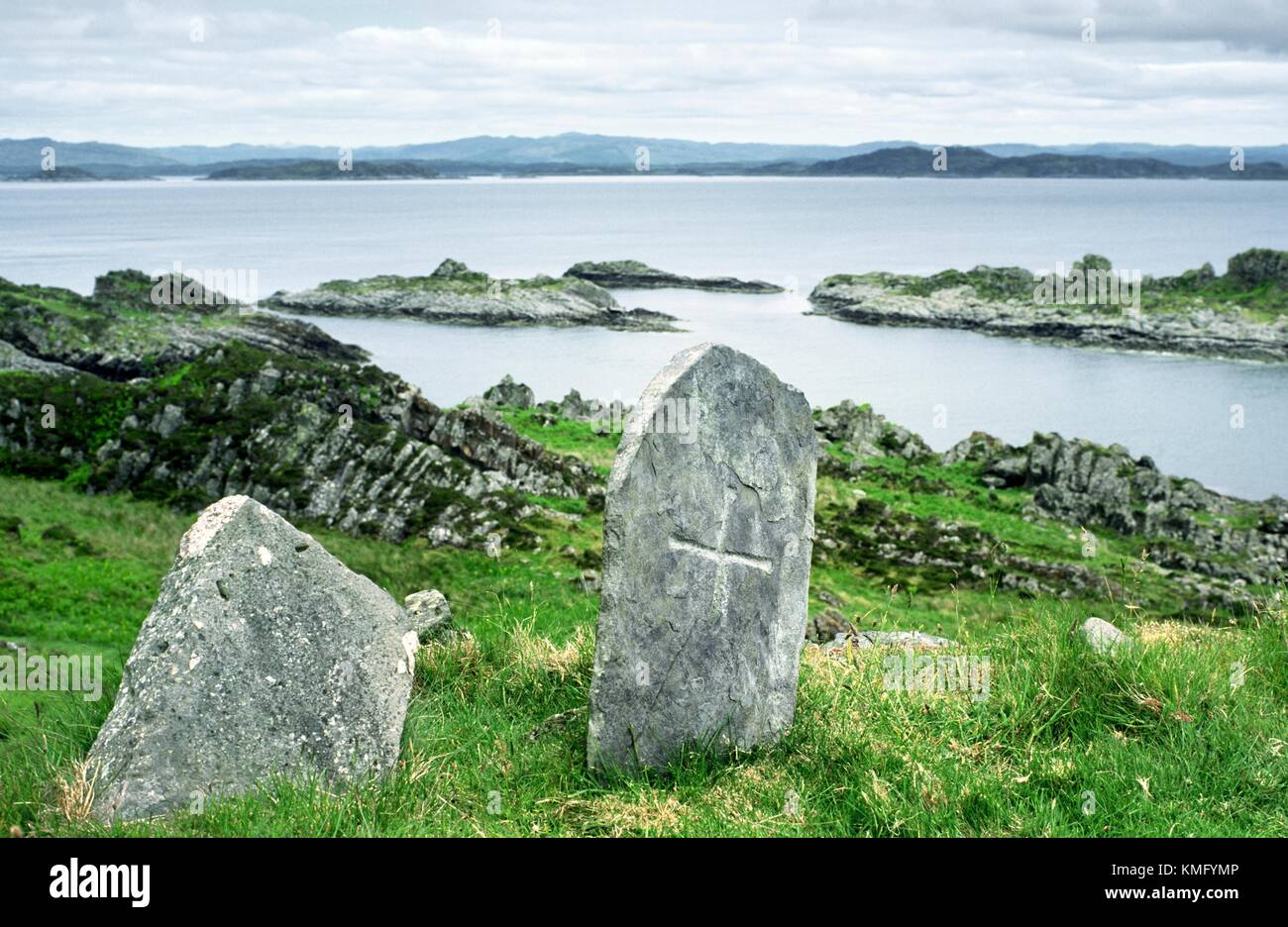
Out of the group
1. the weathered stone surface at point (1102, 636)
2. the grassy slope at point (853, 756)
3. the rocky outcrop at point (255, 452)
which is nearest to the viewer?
the grassy slope at point (853, 756)

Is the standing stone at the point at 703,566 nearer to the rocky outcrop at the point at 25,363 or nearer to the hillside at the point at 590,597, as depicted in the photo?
the hillside at the point at 590,597

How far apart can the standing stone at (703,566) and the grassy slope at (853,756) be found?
0.31 metres

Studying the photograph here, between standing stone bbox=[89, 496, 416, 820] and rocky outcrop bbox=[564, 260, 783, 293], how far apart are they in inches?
3884

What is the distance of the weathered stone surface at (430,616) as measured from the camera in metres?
9.66

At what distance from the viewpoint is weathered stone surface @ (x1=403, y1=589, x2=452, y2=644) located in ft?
31.7

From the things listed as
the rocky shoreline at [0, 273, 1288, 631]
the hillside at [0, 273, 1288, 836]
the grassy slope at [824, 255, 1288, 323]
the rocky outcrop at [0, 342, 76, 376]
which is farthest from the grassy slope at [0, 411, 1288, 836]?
the grassy slope at [824, 255, 1288, 323]

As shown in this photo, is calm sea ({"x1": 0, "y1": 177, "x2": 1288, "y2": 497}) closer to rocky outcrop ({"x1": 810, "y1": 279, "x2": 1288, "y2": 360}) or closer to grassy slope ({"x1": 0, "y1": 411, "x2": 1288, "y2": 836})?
rocky outcrop ({"x1": 810, "y1": 279, "x2": 1288, "y2": 360})

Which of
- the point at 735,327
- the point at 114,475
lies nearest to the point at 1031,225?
the point at 735,327

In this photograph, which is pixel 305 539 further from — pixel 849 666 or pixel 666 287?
pixel 666 287

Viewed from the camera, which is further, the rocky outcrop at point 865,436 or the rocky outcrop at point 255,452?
the rocky outcrop at point 865,436

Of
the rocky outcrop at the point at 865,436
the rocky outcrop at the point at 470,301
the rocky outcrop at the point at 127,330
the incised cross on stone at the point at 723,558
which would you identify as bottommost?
the rocky outcrop at the point at 865,436

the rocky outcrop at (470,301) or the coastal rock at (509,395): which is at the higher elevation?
the rocky outcrop at (470,301)

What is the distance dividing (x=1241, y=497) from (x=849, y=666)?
132ft

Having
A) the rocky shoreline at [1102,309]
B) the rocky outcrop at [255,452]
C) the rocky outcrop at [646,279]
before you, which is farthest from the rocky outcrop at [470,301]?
the rocky outcrop at [255,452]
